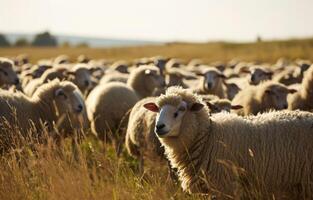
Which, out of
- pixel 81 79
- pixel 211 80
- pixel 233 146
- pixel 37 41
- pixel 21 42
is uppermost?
pixel 233 146

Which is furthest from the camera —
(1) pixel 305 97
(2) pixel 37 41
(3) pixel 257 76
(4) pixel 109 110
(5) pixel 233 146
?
(2) pixel 37 41

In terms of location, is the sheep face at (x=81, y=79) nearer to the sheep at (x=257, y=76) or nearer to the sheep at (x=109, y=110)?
the sheep at (x=109, y=110)

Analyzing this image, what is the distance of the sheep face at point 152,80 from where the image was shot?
11492 millimetres

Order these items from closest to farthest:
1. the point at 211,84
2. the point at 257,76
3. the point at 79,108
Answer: the point at 79,108, the point at 211,84, the point at 257,76

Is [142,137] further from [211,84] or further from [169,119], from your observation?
[211,84]

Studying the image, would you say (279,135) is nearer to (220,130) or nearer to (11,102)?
(220,130)

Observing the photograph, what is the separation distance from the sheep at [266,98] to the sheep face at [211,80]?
209cm

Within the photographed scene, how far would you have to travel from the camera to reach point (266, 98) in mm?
9008

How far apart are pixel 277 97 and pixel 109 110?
2902 millimetres

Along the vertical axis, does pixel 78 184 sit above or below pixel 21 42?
above

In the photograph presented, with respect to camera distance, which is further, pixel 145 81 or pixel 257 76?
pixel 257 76

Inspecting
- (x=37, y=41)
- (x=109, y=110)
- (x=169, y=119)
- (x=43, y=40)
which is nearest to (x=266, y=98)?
(x=109, y=110)

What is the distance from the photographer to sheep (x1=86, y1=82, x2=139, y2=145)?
9602mm

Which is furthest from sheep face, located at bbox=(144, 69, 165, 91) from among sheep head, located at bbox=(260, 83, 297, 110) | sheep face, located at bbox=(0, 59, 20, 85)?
sheep head, located at bbox=(260, 83, 297, 110)
